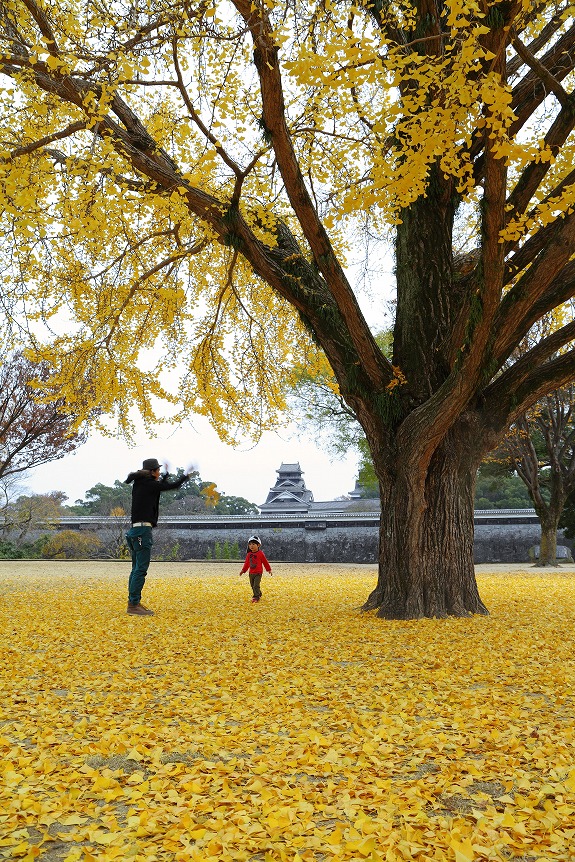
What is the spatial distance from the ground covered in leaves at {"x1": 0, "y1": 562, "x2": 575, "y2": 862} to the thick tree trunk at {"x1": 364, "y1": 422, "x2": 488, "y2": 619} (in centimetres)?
50

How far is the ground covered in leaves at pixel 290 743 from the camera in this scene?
227 cm

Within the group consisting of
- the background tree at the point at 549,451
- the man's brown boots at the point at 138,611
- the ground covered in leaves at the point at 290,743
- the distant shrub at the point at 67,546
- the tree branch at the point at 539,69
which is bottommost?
the ground covered in leaves at the point at 290,743

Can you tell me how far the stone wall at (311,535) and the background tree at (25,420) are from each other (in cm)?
803

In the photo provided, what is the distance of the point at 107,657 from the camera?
18.1 feet

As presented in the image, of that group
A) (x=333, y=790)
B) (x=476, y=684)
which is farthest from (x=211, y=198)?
(x=333, y=790)

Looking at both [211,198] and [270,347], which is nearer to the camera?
[211,198]

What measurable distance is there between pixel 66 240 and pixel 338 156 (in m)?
3.52

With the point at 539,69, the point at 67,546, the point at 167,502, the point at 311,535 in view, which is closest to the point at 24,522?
the point at 67,546

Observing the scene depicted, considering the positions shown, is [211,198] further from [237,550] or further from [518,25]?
[237,550]

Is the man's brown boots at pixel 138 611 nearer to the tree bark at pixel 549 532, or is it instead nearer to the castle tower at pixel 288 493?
the tree bark at pixel 549 532

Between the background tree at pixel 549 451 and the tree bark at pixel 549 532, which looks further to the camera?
the tree bark at pixel 549 532

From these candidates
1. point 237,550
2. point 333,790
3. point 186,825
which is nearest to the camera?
point 186,825

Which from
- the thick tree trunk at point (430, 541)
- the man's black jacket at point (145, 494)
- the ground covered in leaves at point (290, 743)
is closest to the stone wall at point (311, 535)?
the thick tree trunk at point (430, 541)

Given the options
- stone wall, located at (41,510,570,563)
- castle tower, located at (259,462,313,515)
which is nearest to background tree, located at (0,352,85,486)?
stone wall, located at (41,510,570,563)
